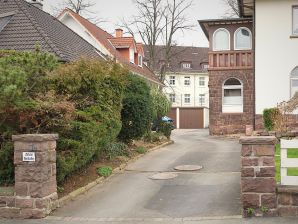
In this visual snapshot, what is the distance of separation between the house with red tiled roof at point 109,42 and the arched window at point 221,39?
200 inches

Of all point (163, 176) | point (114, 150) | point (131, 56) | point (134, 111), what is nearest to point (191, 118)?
point (131, 56)

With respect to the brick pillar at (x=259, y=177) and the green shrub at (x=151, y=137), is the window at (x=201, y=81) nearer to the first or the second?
the green shrub at (x=151, y=137)

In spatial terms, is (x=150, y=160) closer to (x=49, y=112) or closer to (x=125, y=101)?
(x=125, y=101)

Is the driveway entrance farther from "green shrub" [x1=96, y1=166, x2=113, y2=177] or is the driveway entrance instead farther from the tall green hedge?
the tall green hedge

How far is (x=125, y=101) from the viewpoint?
16.2m

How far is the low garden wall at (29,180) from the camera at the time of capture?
8672 mm

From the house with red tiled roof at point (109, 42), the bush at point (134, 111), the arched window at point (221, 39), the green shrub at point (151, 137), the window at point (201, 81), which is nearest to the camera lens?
the bush at point (134, 111)

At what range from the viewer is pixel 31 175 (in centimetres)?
871

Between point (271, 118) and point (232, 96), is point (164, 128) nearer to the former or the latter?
point (232, 96)

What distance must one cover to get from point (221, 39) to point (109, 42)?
34.1 feet

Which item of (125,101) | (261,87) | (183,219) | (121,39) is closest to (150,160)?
(125,101)

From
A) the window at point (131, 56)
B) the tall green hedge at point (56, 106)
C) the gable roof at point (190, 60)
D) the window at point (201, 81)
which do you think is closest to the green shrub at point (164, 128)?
the tall green hedge at point (56, 106)

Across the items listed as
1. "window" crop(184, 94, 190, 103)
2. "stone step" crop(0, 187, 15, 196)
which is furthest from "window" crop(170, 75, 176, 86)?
"stone step" crop(0, 187, 15, 196)

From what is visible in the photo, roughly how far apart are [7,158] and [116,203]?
2395mm
